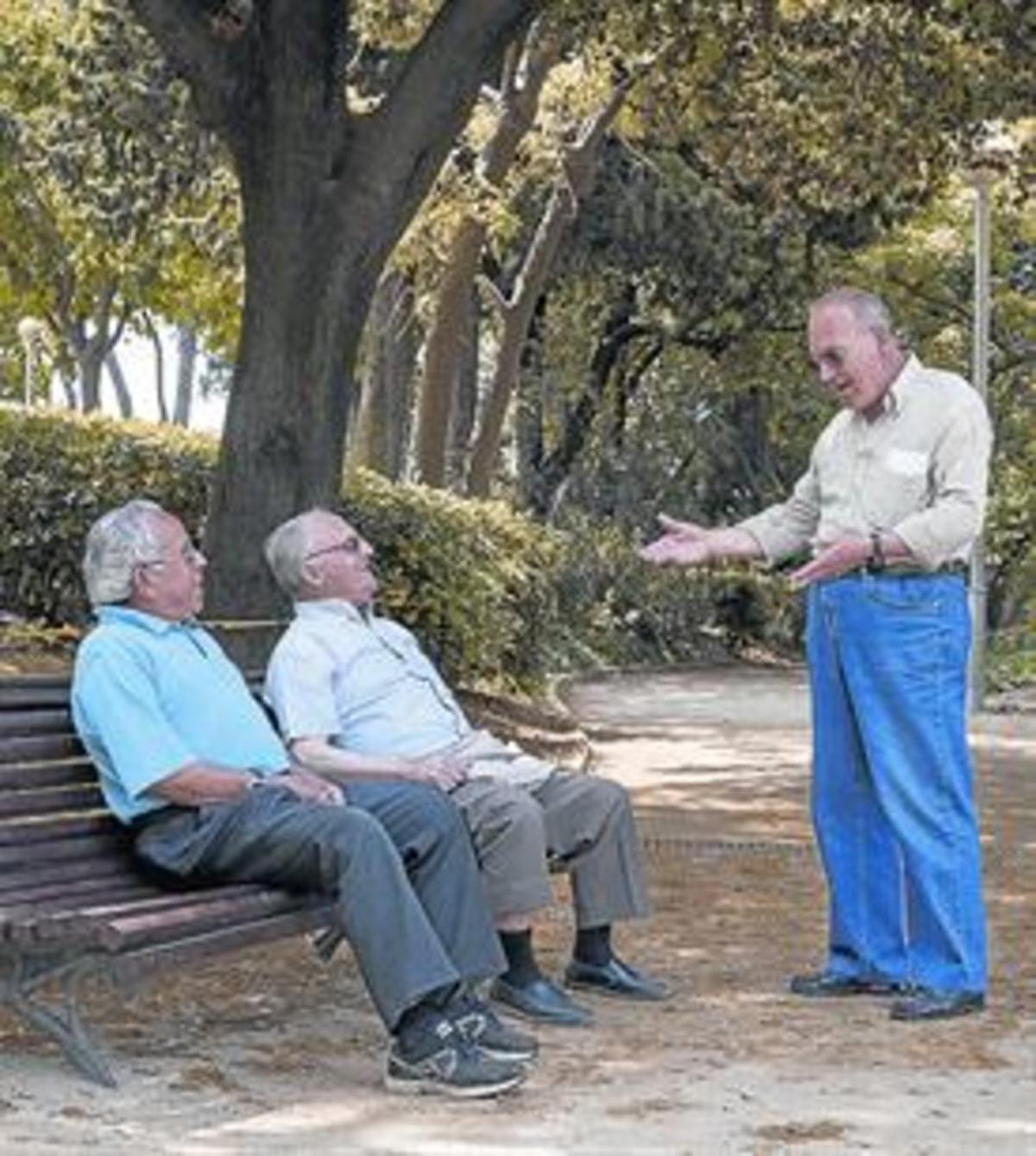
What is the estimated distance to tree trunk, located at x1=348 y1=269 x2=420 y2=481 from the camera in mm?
24109

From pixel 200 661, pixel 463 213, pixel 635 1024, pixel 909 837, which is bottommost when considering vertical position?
pixel 635 1024

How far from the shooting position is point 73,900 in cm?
595

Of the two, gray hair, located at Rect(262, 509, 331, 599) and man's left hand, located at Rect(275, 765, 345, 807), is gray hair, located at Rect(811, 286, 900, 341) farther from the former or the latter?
man's left hand, located at Rect(275, 765, 345, 807)

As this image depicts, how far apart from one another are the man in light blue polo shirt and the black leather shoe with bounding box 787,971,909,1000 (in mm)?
1484

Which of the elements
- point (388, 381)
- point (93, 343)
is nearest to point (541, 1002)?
point (388, 381)

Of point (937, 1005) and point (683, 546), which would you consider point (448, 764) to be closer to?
point (683, 546)

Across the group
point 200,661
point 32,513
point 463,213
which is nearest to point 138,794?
point 200,661

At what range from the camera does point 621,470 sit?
131 feet

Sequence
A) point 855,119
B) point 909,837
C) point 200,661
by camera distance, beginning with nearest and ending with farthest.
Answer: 1. point 200,661
2. point 909,837
3. point 855,119

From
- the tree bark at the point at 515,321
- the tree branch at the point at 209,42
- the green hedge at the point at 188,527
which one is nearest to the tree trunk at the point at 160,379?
the tree bark at the point at 515,321

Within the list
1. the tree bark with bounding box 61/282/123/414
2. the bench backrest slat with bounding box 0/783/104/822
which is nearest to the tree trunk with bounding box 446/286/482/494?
the tree bark with bounding box 61/282/123/414

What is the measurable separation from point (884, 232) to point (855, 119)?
1577 cm

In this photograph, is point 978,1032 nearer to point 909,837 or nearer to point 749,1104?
point 909,837

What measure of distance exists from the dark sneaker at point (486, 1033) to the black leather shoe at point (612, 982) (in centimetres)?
122
